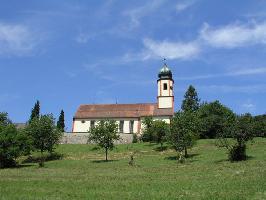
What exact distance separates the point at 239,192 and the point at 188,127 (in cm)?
4563

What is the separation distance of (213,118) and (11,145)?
46057mm

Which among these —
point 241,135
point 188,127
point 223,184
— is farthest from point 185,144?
point 223,184

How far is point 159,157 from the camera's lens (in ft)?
235

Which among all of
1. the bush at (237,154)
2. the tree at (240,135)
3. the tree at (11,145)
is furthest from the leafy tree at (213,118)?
the tree at (11,145)

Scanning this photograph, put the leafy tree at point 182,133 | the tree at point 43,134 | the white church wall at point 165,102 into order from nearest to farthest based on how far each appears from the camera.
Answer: the leafy tree at point 182,133
the tree at point 43,134
the white church wall at point 165,102

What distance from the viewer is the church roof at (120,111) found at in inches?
4545

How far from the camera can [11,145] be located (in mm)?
70812

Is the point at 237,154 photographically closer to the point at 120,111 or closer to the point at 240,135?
the point at 240,135

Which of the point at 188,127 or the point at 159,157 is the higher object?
the point at 188,127

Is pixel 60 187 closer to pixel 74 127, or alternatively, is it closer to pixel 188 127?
pixel 188 127

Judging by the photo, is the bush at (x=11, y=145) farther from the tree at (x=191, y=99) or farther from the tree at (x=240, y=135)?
the tree at (x=191, y=99)

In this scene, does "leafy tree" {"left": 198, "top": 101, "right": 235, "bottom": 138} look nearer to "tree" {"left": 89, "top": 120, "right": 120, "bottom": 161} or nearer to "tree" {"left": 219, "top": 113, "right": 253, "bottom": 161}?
"tree" {"left": 89, "top": 120, "right": 120, "bottom": 161}

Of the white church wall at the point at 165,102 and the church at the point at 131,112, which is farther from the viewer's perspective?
the white church wall at the point at 165,102

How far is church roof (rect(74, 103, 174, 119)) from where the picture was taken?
115438mm
